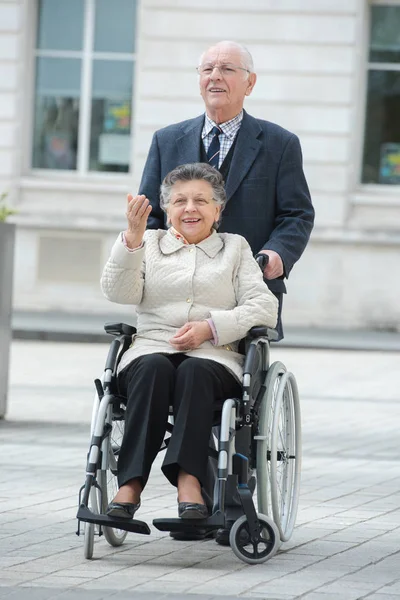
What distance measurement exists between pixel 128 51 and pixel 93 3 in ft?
2.62

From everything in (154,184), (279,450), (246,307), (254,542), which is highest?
(154,184)

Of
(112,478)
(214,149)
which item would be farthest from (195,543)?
(214,149)

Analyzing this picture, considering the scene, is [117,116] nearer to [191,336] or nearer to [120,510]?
[191,336]

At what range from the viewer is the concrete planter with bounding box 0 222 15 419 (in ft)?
31.4

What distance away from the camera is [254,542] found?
5.22 metres

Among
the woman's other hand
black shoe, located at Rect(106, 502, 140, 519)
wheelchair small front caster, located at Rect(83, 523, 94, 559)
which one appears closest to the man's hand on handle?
the woman's other hand

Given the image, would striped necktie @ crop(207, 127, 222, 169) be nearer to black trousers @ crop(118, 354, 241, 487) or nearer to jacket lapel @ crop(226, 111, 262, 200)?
jacket lapel @ crop(226, 111, 262, 200)

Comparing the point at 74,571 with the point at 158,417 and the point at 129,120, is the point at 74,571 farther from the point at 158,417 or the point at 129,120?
the point at 129,120

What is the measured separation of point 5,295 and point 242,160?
3986 mm

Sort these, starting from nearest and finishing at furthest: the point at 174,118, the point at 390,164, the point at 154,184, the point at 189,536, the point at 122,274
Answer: the point at 122,274
the point at 189,536
the point at 154,184
the point at 174,118
the point at 390,164

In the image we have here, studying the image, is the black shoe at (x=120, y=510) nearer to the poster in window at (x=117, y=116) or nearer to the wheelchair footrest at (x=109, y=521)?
the wheelchair footrest at (x=109, y=521)

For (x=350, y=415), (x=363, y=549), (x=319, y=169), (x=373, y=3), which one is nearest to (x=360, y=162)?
(x=319, y=169)

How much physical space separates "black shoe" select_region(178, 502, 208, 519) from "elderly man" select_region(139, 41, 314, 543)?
39.3 inches

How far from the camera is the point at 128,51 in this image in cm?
2078
